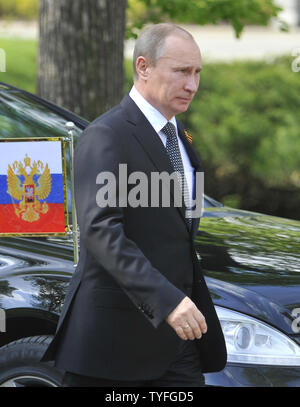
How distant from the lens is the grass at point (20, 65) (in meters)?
9.33

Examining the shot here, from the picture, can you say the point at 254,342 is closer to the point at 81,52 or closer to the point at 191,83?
the point at 191,83

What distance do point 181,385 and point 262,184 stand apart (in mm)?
6961

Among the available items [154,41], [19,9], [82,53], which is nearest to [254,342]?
[154,41]

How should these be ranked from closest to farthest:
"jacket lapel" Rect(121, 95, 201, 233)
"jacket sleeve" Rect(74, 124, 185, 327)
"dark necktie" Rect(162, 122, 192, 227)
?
"jacket sleeve" Rect(74, 124, 185, 327) < "jacket lapel" Rect(121, 95, 201, 233) < "dark necktie" Rect(162, 122, 192, 227)

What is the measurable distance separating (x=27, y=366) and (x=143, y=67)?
48.7 inches

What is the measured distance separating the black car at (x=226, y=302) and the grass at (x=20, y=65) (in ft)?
19.6

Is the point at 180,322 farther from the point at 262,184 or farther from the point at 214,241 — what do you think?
the point at 262,184

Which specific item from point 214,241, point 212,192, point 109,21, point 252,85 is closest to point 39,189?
point 214,241

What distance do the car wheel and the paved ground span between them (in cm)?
1149

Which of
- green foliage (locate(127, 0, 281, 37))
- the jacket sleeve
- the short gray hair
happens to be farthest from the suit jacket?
green foliage (locate(127, 0, 281, 37))

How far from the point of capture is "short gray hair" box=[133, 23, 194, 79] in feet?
8.28

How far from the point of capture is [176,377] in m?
2.58

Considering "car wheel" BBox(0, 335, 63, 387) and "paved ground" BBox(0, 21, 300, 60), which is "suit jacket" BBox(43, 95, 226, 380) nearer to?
"car wheel" BBox(0, 335, 63, 387)

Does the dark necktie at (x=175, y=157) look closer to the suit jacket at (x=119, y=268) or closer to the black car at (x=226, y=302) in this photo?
the suit jacket at (x=119, y=268)
